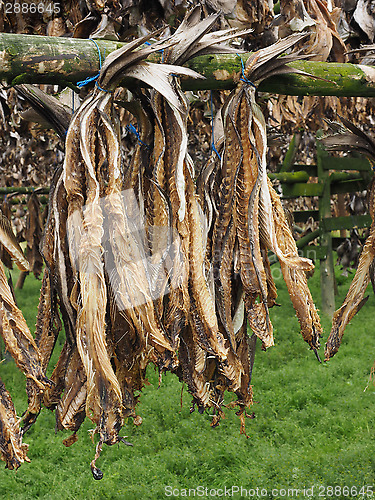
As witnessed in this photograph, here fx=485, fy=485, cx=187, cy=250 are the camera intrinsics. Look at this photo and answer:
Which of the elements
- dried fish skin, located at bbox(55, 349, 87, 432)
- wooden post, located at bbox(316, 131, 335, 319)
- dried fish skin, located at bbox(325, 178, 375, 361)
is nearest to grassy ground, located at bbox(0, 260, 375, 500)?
wooden post, located at bbox(316, 131, 335, 319)

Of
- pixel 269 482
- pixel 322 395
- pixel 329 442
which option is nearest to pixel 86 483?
pixel 269 482

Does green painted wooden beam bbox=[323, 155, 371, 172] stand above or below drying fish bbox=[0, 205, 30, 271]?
below

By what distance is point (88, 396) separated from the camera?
3.50 ft

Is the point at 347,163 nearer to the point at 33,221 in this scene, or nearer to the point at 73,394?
the point at 33,221

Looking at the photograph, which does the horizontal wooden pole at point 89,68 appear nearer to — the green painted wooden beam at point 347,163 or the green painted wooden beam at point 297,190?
the green painted wooden beam at point 347,163

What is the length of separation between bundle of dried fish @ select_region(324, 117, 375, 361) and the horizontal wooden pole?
0.54 ft

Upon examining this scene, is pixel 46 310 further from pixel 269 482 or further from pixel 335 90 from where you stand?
pixel 269 482

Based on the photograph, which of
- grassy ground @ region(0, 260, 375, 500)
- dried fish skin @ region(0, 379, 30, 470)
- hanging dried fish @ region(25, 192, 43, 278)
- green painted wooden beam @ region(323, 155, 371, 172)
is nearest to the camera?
dried fish skin @ region(0, 379, 30, 470)

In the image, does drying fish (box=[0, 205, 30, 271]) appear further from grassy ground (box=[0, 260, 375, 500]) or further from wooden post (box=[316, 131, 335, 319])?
wooden post (box=[316, 131, 335, 319])

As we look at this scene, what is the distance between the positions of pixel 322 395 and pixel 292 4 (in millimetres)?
3027

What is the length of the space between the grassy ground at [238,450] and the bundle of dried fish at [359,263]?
5.63ft

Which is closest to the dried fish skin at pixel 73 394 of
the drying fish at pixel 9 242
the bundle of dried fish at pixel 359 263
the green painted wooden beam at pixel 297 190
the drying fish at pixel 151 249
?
the drying fish at pixel 151 249

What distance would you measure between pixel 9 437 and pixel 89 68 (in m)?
0.81

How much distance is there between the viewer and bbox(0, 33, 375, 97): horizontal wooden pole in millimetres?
1026
